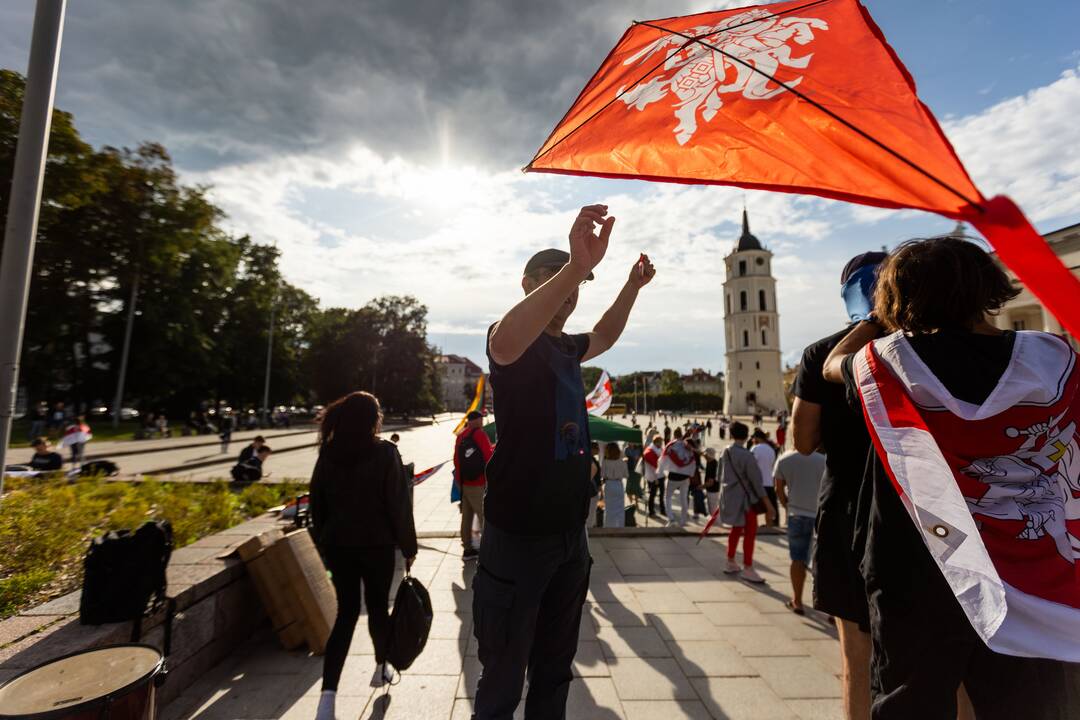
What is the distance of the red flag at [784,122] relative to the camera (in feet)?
4.07

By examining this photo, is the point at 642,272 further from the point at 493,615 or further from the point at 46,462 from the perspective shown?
the point at 46,462

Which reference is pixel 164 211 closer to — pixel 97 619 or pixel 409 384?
pixel 97 619

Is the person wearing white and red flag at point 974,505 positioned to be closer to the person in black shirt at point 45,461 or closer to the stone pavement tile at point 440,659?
the stone pavement tile at point 440,659

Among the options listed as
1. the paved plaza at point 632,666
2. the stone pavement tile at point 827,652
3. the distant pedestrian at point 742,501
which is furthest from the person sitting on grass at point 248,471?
the stone pavement tile at point 827,652

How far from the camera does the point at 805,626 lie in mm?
4402

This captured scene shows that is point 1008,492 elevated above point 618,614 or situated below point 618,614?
above

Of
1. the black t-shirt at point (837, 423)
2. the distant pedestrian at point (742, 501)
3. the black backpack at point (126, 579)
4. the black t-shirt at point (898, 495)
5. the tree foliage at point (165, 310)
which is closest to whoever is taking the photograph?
the black t-shirt at point (898, 495)

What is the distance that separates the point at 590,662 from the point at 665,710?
75cm

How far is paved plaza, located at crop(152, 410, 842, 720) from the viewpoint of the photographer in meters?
3.13

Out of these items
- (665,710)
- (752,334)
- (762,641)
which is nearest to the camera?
(665,710)

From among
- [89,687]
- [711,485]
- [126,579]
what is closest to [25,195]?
[126,579]

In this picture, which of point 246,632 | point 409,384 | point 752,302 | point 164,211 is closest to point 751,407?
point 752,302

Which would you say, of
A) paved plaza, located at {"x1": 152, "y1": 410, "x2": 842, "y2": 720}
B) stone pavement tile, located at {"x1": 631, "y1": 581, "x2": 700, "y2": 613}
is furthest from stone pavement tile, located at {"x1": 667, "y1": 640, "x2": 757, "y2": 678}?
stone pavement tile, located at {"x1": 631, "y1": 581, "x2": 700, "y2": 613}

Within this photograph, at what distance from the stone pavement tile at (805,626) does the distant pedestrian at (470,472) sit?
3664 mm
